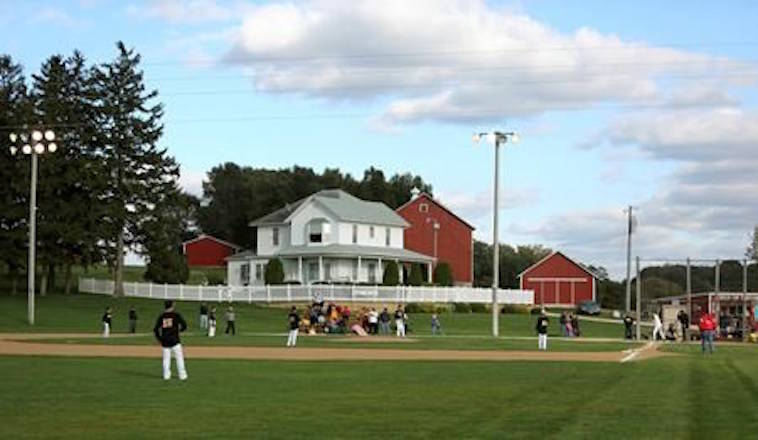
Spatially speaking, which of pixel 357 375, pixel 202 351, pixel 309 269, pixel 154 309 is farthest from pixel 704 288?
pixel 357 375

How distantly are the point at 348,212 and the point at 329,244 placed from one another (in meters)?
3.88

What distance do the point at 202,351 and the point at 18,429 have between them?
22.3 m

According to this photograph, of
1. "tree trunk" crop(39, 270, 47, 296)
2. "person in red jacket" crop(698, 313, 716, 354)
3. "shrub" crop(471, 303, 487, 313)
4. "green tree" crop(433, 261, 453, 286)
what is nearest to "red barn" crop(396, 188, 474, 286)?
"green tree" crop(433, 261, 453, 286)

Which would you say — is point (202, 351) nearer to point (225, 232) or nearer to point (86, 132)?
Answer: point (86, 132)

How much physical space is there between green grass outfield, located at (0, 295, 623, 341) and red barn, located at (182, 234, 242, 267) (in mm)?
41581

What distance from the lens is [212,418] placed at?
53.1 feet

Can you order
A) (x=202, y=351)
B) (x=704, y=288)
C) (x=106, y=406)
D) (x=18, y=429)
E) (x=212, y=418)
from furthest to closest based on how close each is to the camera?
1. (x=704, y=288)
2. (x=202, y=351)
3. (x=106, y=406)
4. (x=212, y=418)
5. (x=18, y=429)

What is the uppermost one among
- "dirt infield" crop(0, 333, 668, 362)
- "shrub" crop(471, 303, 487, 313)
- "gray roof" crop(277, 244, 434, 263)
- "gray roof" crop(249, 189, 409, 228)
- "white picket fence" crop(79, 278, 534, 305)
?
"gray roof" crop(249, 189, 409, 228)

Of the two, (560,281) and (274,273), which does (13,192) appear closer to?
(274,273)

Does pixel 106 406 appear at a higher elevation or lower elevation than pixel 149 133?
lower

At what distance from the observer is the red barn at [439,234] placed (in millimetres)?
99312

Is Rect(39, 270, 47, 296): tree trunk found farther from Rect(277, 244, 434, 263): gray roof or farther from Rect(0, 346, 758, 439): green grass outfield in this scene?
Rect(0, 346, 758, 439): green grass outfield

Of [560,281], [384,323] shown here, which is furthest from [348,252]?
[560,281]

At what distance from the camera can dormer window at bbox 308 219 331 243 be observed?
277 ft
